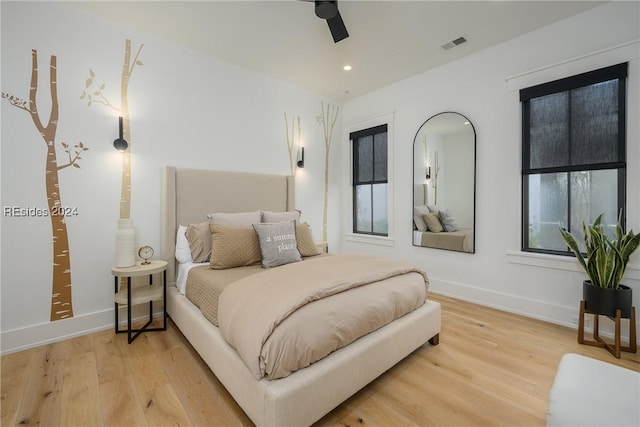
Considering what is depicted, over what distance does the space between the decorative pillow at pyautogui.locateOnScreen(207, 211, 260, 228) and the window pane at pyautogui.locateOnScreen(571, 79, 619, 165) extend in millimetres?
3090

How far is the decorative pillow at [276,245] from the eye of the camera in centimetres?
242

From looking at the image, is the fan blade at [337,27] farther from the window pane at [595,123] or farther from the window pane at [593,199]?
the window pane at [593,199]

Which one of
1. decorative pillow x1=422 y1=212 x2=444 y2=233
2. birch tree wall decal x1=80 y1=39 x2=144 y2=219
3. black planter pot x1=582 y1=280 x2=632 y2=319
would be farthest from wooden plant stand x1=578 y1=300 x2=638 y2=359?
birch tree wall decal x1=80 y1=39 x2=144 y2=219

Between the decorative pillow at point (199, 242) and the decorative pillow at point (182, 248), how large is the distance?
39 millimetres

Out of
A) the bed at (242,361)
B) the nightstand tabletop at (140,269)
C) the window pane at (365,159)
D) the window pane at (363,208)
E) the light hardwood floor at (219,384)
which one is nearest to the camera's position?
the bed at (242,361)

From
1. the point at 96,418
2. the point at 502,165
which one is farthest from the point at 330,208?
the point at 96,418

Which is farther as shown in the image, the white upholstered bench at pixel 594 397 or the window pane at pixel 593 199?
the window pane at pixel 593 199

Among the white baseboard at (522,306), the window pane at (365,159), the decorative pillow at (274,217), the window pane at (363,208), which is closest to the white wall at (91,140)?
the decorative pillow at (274,217)

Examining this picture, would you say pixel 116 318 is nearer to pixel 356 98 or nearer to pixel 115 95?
pixel 115 95

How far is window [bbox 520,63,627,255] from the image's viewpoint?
2.33 metres

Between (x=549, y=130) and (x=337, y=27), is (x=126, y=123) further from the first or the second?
(x=549, y=130)

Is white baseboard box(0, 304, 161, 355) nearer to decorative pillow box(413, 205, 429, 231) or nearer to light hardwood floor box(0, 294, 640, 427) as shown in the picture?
light hardwood floor box(0, 294, 640, 427)

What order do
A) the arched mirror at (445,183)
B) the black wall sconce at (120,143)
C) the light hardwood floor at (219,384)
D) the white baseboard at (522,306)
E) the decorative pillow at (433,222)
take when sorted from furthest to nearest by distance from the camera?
the decorative pillow at (433,222) → the arched mirror at (445,183) → the black wall sconce at (120,143) → the white baseboard at (522,306) → the light hardwood floor at (219,384)

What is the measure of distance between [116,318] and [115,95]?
202cm
